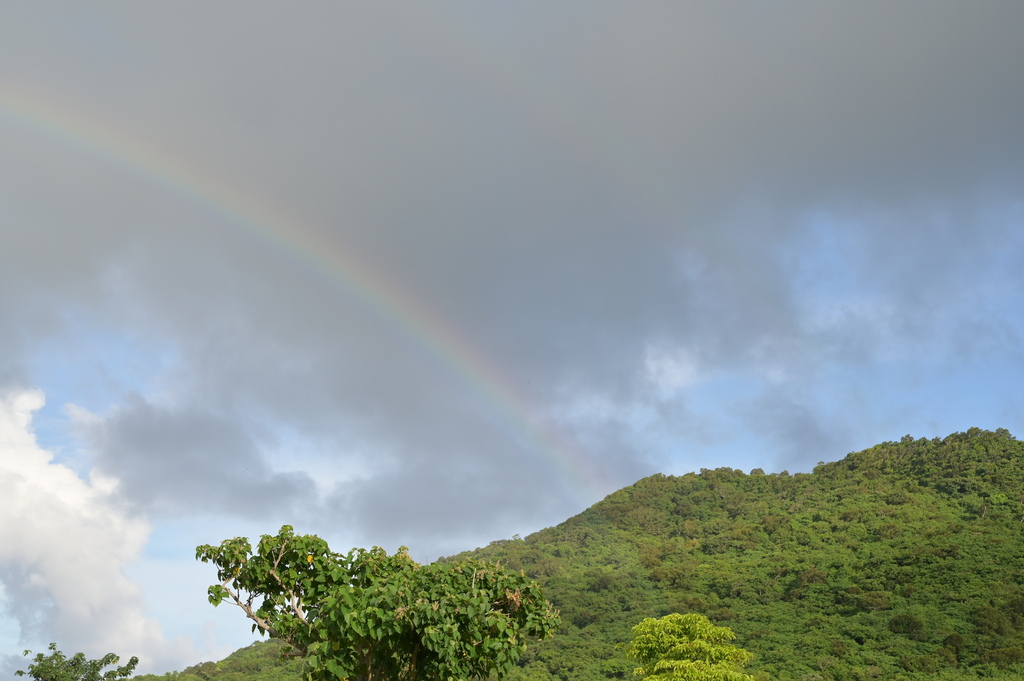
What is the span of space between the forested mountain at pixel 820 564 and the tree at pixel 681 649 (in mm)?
22332

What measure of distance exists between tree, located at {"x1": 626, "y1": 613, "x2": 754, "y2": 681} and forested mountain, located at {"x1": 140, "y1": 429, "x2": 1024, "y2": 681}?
22.3 meters

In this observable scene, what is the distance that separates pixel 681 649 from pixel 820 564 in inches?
1908

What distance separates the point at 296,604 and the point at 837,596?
61.7 m

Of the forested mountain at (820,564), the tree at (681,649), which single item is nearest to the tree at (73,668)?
the tree at (681,649)

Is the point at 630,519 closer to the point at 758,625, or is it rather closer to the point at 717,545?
the point at 717,545

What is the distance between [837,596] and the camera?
64938mm

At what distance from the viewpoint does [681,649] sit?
30453mm

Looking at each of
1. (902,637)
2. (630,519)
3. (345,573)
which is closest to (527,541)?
(630,519)

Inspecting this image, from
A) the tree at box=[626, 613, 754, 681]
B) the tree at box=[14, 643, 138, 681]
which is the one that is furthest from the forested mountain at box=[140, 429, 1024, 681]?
the tree at box=[14, 643, 138, 681]

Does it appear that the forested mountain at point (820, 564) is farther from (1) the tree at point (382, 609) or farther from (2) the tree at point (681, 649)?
(1) the tree at point (382, 609)

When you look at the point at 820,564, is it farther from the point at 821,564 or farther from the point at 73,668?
the point at 73,668

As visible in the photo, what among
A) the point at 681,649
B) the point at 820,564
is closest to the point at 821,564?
the point at 820,564

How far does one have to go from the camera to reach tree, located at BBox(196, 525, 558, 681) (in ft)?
35.1

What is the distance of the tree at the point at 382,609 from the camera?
10695 millimetres
